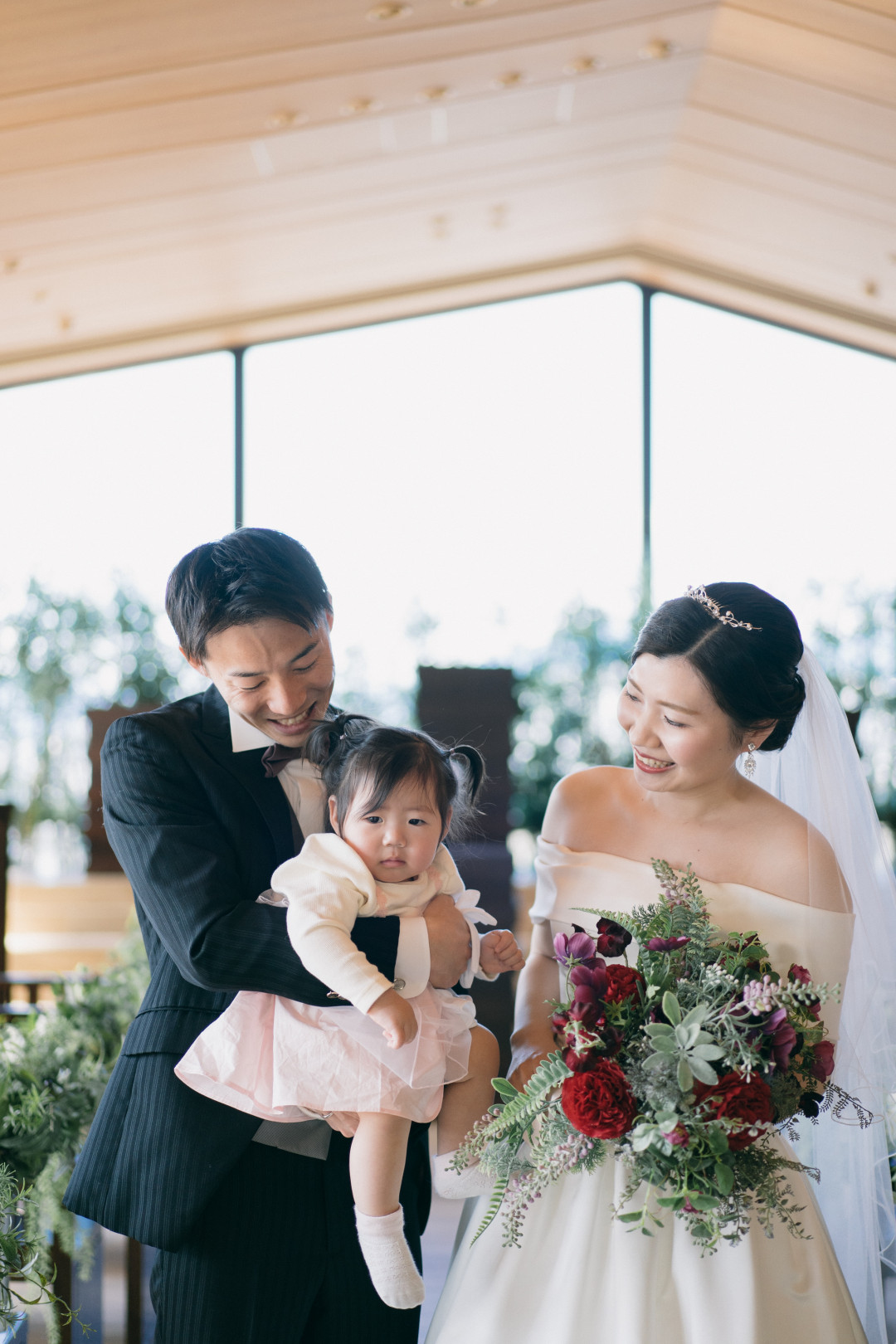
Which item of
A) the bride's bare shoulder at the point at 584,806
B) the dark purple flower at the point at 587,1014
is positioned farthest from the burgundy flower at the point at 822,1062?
the bride's bare shoulder at the point at 584,806

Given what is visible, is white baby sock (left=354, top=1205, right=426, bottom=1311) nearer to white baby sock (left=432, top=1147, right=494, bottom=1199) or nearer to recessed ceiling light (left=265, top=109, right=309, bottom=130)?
white baby sock (left=432, top=1147, right=494, bottom=1199)

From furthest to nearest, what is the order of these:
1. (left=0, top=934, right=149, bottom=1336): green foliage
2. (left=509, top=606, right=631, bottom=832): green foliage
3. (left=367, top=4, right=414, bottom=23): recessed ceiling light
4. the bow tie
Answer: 1. (left=509, top=606, right=631, bottom=832): green foliage
2. (left=367, top=4, right=414, bottom=23): recessed ceiling light
3. (left=0, top=934, right=149, bottom=1336): green foliage
4. the bow tie

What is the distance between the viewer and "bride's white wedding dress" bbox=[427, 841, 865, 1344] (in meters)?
1.82

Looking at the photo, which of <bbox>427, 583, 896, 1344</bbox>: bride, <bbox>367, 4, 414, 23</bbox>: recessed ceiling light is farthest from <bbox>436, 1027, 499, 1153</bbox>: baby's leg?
<bbox>367, 4, 414, 23</bbox>: recessed ceiling light

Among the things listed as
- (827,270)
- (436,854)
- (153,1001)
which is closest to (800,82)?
(827,270)

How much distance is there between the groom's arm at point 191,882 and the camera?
1649 mm

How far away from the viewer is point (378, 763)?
1808mm

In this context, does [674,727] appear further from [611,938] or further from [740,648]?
[611,938]

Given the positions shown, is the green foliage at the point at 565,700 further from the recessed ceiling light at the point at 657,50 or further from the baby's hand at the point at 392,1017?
the baby's hand at the point at 392,1017

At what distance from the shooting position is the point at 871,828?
2209mm

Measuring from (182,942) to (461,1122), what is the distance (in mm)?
554

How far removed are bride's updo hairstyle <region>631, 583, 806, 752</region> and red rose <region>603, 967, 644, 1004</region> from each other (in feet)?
1.76

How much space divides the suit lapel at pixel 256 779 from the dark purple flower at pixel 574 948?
441 mm

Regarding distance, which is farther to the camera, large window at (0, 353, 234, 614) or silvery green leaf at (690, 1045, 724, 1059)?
large window at (0, 353, 234, 614)
